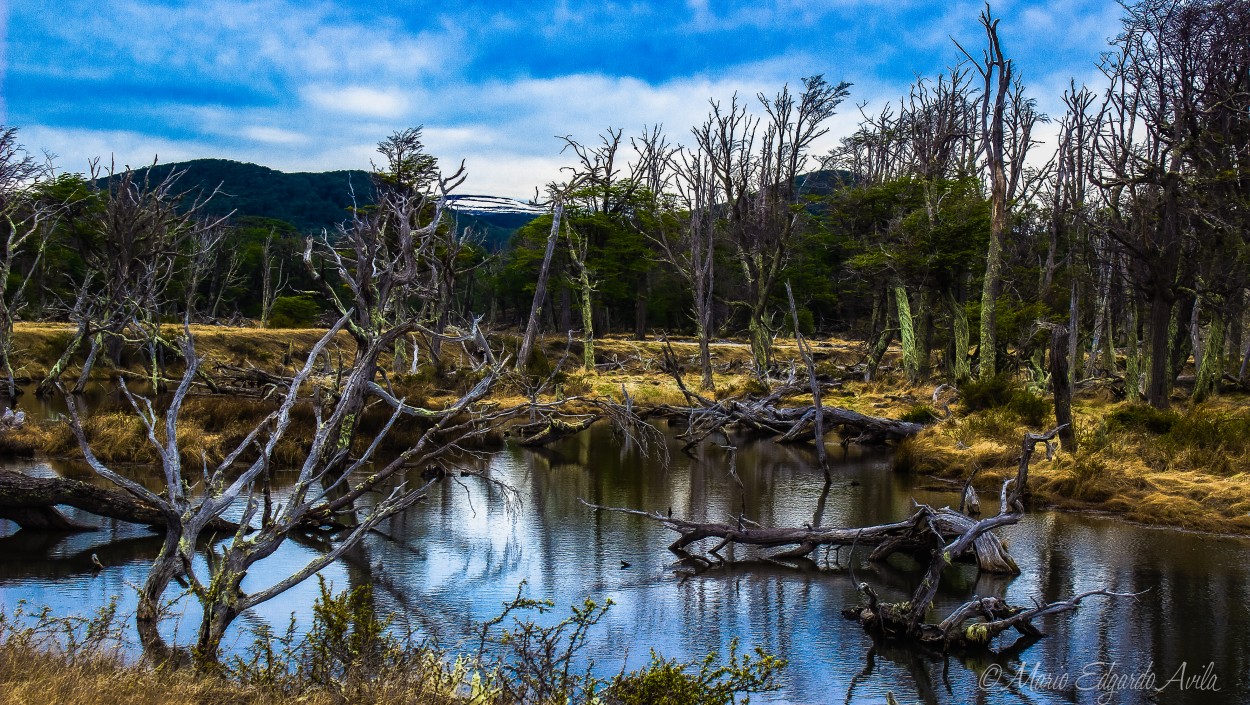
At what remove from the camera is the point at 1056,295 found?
3506cm

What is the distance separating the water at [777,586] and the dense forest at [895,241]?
329 cm

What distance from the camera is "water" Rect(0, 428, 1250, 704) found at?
8211 mm

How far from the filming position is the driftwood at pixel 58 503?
38.1ft

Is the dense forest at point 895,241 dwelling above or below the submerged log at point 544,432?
above

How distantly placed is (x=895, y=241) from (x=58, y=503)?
25.9 m

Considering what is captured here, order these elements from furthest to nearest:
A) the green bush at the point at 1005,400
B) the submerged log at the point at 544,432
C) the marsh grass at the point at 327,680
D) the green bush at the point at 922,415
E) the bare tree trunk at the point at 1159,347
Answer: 1. the green bush at the point at 922,415
2. the submerged log at the point at 544,432
3. the bare tree trunk at the point at 1159,347
4. the green bush at the point at 1005,400
5. the marsh grass at the point at 327,680

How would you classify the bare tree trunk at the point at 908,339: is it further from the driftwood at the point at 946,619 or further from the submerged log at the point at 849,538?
the driftwood at the point at 946,619

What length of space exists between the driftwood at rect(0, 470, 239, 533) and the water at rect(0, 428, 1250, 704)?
277 millimetres

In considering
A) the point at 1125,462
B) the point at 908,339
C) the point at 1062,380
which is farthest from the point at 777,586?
the point at 908,339

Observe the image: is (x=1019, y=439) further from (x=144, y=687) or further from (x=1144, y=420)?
(x=144, y=687)

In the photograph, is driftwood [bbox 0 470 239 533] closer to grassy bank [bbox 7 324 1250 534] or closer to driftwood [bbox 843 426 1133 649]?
grassy bank [bbox 7 324 1250 534]

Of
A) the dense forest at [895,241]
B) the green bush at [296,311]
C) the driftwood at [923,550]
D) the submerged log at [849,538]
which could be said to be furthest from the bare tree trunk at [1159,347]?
the green bush at [296,311]

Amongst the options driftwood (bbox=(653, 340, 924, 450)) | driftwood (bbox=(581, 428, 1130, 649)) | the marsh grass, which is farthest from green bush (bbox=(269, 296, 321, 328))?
the marsh grass

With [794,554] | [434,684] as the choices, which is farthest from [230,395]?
[434,684]
